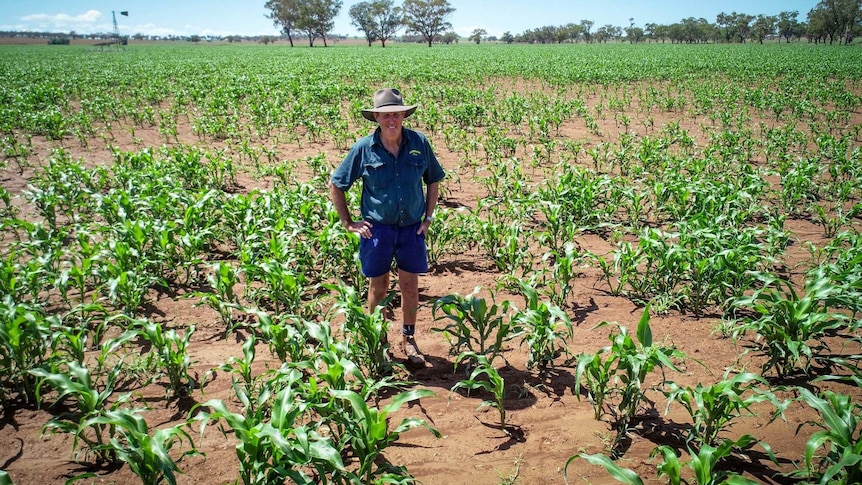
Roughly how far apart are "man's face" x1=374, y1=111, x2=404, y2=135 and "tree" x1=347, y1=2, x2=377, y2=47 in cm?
8354

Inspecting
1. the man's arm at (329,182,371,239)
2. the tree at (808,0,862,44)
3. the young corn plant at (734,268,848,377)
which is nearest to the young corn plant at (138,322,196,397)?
the man's arm at (329,182,371,239)

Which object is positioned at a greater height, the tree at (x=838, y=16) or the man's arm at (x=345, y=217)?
the tree at (x=838, y=16)

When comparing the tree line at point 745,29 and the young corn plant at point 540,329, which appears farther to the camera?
the tree line at point 745,29

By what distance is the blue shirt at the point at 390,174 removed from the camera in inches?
116

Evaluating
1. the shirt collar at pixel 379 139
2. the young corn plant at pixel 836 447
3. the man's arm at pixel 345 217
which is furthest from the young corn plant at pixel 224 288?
the young corn plant at pixel 836 447

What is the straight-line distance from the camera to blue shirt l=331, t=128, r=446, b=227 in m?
2.96

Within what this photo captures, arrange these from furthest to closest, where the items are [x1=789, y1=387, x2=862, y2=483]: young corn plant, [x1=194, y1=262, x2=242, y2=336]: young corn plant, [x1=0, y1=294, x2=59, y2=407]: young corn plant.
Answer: [x1=194, y1=262, x2=242, y2=336]: young corn plant → [x1=0, y1=294, x2=59, y2=407]: young corn plant → [x1=789, y1=387, x2=862, y2=483]: young corn plant

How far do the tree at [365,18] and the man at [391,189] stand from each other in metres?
83.5

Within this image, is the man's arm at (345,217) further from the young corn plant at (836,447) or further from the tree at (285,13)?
the tree at (285,13)

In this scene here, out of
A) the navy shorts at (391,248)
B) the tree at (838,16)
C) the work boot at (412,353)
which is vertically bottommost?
the work boot at (412,353)

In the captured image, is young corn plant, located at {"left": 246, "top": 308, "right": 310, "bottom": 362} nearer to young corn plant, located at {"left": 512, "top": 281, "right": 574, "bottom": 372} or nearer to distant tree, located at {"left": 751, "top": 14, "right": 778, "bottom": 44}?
young corn plant, located at {"left": 512, "top": 281, "right": 574, "bottom": 372}

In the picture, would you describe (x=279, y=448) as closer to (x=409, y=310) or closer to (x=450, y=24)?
(x=409, y=310)

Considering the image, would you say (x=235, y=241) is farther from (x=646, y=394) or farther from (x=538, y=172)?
(x=538, y=172)

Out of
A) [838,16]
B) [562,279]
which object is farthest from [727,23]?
→ [562,279]
